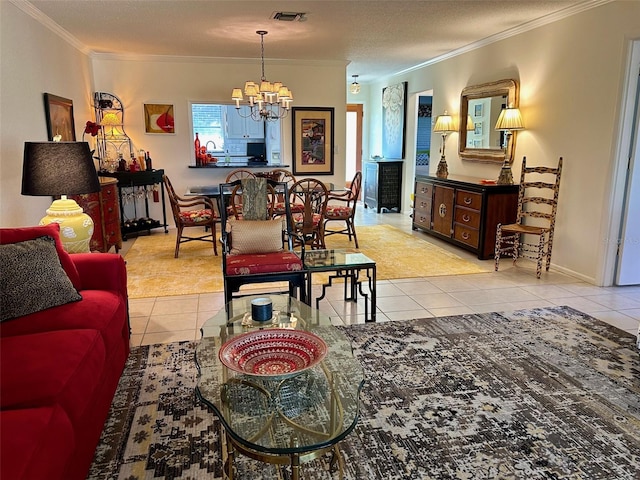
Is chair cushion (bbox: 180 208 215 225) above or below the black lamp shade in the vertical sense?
below

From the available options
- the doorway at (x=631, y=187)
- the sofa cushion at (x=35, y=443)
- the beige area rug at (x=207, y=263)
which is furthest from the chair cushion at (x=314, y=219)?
the sofa cushion at (x=35, y=443)

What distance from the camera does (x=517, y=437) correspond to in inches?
81.6

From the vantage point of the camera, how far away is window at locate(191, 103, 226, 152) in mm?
8117

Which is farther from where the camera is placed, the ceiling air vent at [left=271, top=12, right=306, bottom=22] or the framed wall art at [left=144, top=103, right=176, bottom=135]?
the framed wall art at [left=144, top=103, right=176, bottom=135]

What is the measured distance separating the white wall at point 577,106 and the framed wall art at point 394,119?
8.46ft

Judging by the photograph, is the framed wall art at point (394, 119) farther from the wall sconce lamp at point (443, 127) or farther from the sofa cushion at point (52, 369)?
the sofa cushion at point (52, 369)

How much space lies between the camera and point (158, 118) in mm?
6656

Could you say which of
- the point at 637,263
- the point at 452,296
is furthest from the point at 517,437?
the point at 637,263

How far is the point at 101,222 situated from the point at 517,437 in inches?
172

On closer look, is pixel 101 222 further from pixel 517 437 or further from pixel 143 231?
pixel 517 437

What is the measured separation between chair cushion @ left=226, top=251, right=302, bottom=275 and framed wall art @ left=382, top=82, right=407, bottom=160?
548 centimetres

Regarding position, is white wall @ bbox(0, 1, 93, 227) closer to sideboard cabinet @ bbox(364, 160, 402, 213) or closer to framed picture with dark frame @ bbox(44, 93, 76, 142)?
framed picture with dark frame @ bbox(44, 93, 76, 142)

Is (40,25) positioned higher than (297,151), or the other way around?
(40,25)

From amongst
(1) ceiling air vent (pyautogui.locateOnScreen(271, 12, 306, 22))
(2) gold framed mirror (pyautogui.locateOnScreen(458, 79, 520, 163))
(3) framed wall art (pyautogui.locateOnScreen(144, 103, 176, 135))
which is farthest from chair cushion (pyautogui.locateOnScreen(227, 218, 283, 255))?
(3) framed wall art (pyautogui.locateOnScreen(144, 103, 176, 135))
